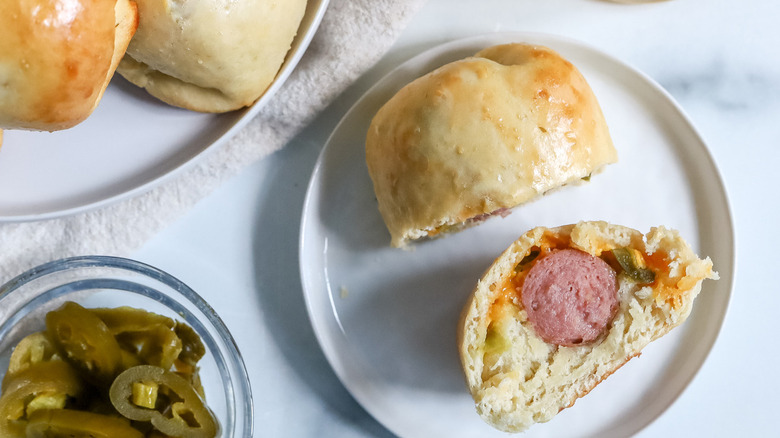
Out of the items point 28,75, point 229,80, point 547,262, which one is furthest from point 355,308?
point 28,75

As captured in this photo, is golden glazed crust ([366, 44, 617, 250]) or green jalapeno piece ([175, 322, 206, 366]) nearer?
golden glazed crust ([366, 44, 617, 250])

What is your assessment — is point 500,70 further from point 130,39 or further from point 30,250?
point 30,250


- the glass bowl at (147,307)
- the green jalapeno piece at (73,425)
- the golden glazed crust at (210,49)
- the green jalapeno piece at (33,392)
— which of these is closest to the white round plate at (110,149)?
the golden glazed crust at (210,49)

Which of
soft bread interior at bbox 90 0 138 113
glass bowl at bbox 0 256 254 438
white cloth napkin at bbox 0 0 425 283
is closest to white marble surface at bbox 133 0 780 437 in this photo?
white cloth napkin at bbox 0 0 425 283

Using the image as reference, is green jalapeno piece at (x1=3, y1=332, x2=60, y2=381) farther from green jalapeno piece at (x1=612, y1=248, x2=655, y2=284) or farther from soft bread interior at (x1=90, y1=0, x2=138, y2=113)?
green jalapeno piece at (x1=612, y1=248, x2=655, y2=284)

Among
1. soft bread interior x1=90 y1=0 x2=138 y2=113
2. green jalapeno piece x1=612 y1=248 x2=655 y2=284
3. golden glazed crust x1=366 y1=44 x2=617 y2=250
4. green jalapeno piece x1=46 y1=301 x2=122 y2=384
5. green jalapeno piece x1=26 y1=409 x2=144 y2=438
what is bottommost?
green jalapeno piece x1=26 y1=409 x2=144 y2=438
